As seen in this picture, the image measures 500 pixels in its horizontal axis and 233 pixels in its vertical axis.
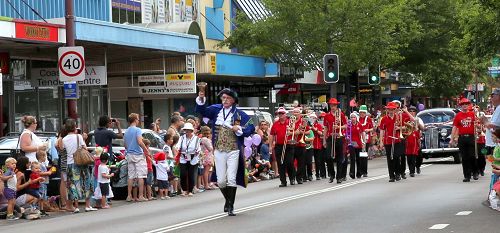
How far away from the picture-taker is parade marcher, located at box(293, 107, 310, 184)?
916 inches

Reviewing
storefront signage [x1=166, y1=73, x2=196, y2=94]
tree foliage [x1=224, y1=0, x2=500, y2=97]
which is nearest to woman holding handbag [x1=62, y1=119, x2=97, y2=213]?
storefront signage [x1=166, y1=73, x2=196, y2=94]

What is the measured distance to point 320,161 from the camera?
24.8m

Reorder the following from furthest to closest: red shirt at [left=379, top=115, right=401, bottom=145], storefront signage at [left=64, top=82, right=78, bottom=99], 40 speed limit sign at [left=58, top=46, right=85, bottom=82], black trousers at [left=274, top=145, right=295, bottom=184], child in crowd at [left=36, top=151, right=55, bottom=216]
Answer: black trousers at [left=274, top=145, right=295, bottom=184] < red shirt at [left=379, top=115, right=401, bottom=145] < storefront signage at [left=64, top=82, right=78, bottom=99] < 40 speed limit sign at [left=58, top=46, right=85, bottom=82] < child in crowd at [left=36, top=151, right=55, bottom=216]

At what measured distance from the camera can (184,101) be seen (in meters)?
40.8

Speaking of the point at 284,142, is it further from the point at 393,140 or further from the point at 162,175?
the point at 162,175

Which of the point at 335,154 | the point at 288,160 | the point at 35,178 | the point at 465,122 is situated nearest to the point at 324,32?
the point at 335,154

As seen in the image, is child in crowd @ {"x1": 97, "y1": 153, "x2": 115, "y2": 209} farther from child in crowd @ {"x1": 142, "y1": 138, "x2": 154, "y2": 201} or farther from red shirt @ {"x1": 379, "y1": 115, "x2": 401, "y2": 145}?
red shirt @ {"x1": 379, "y1": 115, "x2": 401, "y2": 145}

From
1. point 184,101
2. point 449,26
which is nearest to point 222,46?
point 184,101

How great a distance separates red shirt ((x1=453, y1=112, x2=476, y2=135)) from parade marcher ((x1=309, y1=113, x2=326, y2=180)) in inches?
157

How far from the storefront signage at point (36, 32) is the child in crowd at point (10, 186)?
671cm

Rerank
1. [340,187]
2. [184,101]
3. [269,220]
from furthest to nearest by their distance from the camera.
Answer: [184,101]
[340,187]
[269,220]

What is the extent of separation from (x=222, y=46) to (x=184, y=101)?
9.51 feet

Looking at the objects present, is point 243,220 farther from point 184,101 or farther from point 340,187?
point 184,101

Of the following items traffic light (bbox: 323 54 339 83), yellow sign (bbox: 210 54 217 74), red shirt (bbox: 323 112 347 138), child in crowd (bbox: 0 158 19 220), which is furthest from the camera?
yellow sign (bbox: 210 54 217 74)
